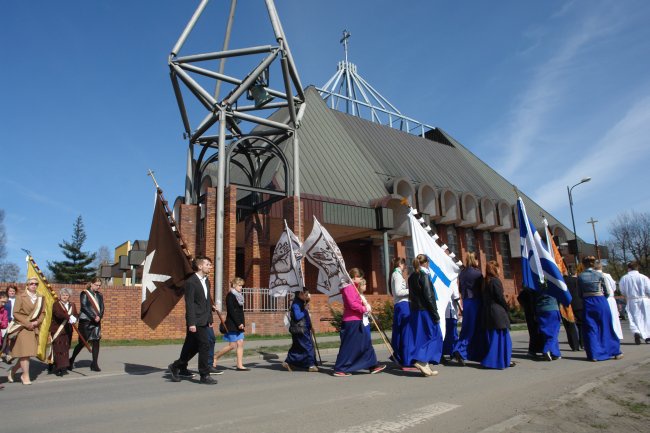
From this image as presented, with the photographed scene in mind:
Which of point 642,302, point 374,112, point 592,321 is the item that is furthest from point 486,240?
point 592,321

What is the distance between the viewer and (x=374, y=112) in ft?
136

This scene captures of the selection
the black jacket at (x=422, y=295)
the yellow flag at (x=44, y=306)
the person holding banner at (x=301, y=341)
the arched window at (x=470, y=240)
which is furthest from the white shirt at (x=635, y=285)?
the arched window at (x=470, y=240)

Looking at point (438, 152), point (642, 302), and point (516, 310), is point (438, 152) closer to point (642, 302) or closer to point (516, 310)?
point (516, 310)

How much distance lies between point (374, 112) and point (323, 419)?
38.1 metres

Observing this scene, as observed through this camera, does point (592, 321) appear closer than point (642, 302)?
Yes

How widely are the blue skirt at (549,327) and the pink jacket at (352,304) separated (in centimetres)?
375

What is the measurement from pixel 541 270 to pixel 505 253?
29452mm

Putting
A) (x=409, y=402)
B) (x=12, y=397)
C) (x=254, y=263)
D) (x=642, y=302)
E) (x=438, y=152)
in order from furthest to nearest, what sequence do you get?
1. (x=438, y=152)
2. (x=254, y=263)
3. (x=642, y=302)
4. (x=12, y=397)
5. (x=409, y=402)

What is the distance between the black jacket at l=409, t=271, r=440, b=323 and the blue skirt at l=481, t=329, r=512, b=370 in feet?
4.22

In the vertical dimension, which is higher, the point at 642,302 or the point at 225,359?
the point at 642,302

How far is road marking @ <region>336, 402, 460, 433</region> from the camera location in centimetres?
453

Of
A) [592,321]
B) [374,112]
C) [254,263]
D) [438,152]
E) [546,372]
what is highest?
[374,112]

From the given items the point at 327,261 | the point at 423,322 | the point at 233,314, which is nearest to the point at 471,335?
the point at 423,322

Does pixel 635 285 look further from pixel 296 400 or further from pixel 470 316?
pixel 296 400
